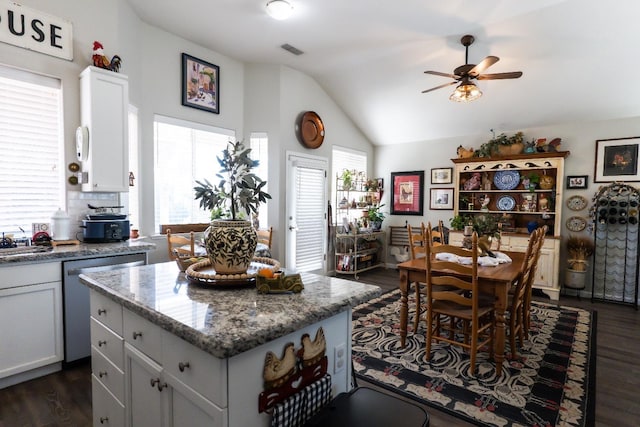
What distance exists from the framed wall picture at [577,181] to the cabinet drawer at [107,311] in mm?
5720

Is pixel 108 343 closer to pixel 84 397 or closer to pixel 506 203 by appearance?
pixel 84 397

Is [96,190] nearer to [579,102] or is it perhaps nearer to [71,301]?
[71,301]

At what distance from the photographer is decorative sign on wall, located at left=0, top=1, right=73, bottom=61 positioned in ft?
A: 8.49

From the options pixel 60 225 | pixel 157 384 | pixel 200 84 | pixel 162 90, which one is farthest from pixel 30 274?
pixel 200 84

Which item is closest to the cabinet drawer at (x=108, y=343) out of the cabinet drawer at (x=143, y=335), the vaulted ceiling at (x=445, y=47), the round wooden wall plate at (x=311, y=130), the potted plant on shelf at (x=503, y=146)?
the cabinet drawer at (x=143, y=335)

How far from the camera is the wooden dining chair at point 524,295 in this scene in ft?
8.60

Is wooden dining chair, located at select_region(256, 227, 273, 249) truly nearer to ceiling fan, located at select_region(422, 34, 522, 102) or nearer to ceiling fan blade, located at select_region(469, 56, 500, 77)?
ceiling fan, located at select_region(422, 34, 522, 102)

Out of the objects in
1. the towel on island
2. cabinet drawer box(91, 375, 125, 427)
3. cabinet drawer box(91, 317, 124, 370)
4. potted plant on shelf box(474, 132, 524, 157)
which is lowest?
cabinet drawer box(91, 375, 125, 427)

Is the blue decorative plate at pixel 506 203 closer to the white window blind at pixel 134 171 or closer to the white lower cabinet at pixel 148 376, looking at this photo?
the white window blind at pixel 134 171

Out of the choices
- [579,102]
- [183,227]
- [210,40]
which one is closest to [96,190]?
[183,227]

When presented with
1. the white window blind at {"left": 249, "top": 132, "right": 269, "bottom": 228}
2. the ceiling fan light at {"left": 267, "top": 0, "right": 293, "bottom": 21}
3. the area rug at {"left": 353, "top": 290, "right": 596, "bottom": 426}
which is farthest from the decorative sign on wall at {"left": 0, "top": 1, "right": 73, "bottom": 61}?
the area rug at {"left": 353, "top": 290, "right": 596, "bottom": 426}

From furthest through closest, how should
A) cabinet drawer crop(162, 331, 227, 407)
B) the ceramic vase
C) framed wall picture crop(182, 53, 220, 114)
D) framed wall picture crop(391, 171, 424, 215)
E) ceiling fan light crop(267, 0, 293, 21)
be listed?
framed wall picture crop(391, 171, 424, 215), framed wall picture crop(182, 53, 220, 114), ceiling fan light crop(267, 0, 293, 21), the ceramic vase, cabinet drawer crop(162, 331, 227, 407)

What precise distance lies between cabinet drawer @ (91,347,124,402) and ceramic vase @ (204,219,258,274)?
0.64 metres

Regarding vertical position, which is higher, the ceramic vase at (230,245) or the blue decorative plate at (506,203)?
the blue decorative plate at (506,203)
